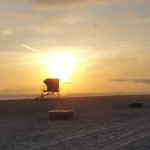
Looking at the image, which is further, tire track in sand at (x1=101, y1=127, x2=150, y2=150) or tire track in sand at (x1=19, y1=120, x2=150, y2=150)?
tire track in sand at (x1=19, y1=120, x2=150, y2=150)

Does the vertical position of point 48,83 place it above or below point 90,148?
→ above

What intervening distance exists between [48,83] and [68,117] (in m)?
52.4

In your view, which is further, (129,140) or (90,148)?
(129,140)

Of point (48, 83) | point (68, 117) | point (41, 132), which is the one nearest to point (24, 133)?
point (41, 132)

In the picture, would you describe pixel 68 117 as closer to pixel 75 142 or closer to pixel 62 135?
pixel 62 135

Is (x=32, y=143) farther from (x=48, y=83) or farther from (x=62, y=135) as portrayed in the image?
(x=48, y=83)

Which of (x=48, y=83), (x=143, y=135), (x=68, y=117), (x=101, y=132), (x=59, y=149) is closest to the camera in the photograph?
(x=59, y=149)

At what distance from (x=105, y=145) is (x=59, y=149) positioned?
2244 mm

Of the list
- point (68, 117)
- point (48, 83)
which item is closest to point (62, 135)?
point (68, 117)

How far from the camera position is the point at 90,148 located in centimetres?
1847

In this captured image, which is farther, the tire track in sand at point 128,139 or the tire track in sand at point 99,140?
the tire track in sand at point 99,140

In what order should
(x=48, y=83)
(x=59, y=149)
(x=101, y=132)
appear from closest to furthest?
1. (x=59, y=149)
2. (x=101, y=132)
3. (x=48, y=83)

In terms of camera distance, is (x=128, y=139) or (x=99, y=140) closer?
(x=99, y=140)

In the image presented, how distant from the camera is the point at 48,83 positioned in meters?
86.5
